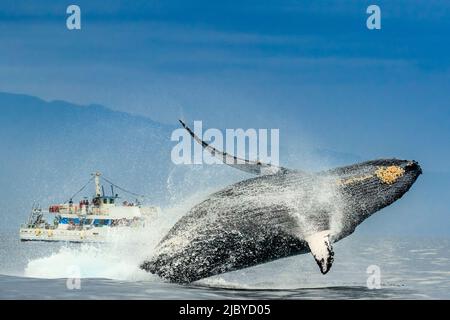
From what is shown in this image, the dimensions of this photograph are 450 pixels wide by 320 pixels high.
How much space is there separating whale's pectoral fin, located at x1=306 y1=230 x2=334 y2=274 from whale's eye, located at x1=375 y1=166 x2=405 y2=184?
191 cm

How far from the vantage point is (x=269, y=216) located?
13.7 metres

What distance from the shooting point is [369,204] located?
46.4 feet

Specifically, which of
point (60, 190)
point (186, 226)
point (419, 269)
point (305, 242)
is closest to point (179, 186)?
point (186, 226)

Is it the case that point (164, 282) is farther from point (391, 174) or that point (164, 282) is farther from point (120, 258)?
point (391, 174)

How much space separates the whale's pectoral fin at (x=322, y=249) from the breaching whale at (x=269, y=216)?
0.44 meters

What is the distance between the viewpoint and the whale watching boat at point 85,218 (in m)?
29.6

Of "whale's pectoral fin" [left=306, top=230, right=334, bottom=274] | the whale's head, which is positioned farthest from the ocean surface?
the whale's head

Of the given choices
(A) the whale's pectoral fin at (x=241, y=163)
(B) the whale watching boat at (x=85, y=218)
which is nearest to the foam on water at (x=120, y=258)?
(A) the whale's pectoral fin at (x=241, y=163)

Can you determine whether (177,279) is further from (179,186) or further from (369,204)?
(369,204)

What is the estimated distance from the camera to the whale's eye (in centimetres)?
1418

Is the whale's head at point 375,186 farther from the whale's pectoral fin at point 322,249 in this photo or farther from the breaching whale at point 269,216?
the whale's pectoral fin at point 322,249

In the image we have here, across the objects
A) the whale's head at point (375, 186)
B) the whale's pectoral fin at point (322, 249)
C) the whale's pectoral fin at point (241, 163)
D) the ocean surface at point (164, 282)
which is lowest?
the ocean surface at point (164, 282)
